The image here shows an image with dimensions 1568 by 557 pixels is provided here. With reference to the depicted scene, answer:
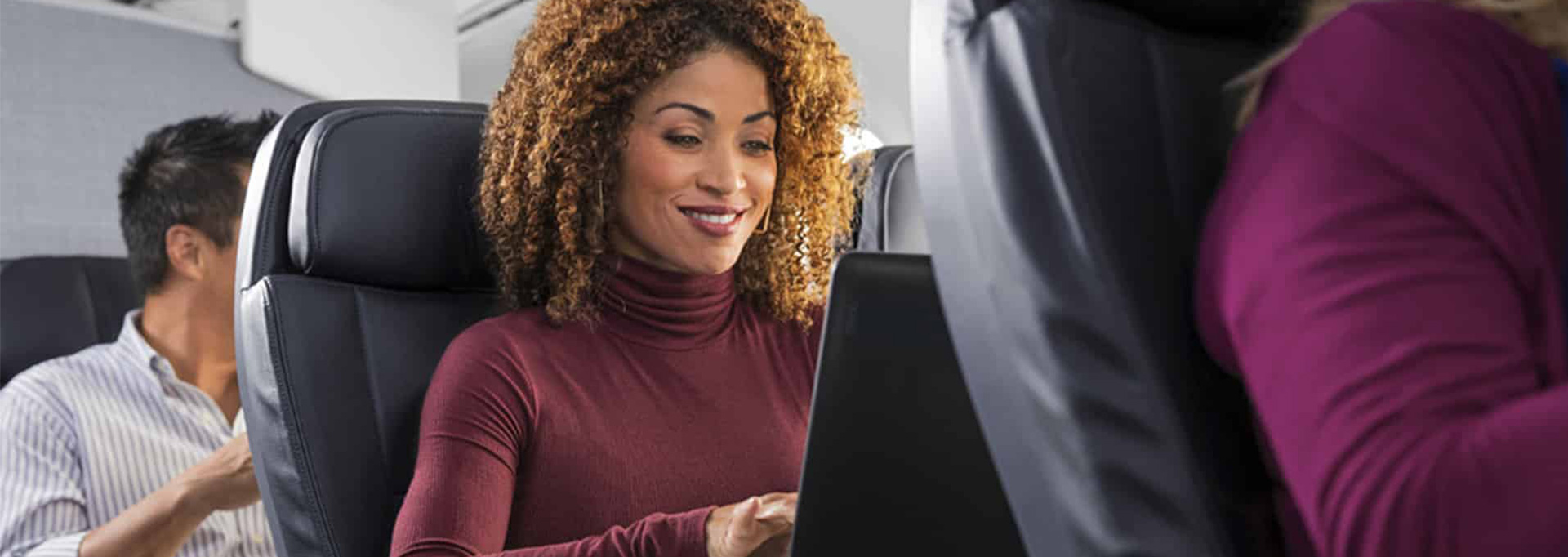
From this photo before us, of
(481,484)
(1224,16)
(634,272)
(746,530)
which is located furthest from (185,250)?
(1224,16)

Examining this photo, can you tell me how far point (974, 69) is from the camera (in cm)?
60

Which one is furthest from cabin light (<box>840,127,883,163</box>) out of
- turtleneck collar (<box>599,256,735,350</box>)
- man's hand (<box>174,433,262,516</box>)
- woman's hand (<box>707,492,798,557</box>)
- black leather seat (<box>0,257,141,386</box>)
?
black leather seat (<box>0,257,141,386</box>)

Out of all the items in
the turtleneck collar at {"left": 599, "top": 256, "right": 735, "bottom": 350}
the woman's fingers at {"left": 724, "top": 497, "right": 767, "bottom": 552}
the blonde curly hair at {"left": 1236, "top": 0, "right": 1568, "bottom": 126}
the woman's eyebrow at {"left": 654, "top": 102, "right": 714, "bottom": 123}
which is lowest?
the woman's fingers at {"left": 724, "top": 497, "right": 767, "bottom": 552}

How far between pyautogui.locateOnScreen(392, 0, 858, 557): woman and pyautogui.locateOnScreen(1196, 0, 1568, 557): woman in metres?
0.68

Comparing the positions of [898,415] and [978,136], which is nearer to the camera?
[978,136]

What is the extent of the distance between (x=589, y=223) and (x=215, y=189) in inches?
40.8

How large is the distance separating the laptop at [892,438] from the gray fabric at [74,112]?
11.0 ft

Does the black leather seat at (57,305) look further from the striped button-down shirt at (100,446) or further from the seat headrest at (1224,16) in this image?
the seat headrest at (1224,16)

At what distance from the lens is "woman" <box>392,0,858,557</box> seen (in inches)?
45.7

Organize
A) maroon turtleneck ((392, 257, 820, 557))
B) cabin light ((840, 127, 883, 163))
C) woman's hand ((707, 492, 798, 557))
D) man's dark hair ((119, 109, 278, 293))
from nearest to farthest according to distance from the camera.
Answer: woman's hand ((707, 492, 798, 557))
maroon turtleneck ((392, 257, 820, 557))
cabin light ((840, 127, 883, 163))
man's dark hair ((119, 109, 278, 293))

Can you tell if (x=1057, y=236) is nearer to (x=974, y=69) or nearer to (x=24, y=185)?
(x=974, y=69)

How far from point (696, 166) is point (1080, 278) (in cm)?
71

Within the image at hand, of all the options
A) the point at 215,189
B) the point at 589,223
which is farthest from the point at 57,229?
the point at 589,223

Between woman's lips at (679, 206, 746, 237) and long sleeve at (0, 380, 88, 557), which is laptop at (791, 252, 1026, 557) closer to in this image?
woman's lips at (679, 206, 746, 237)
